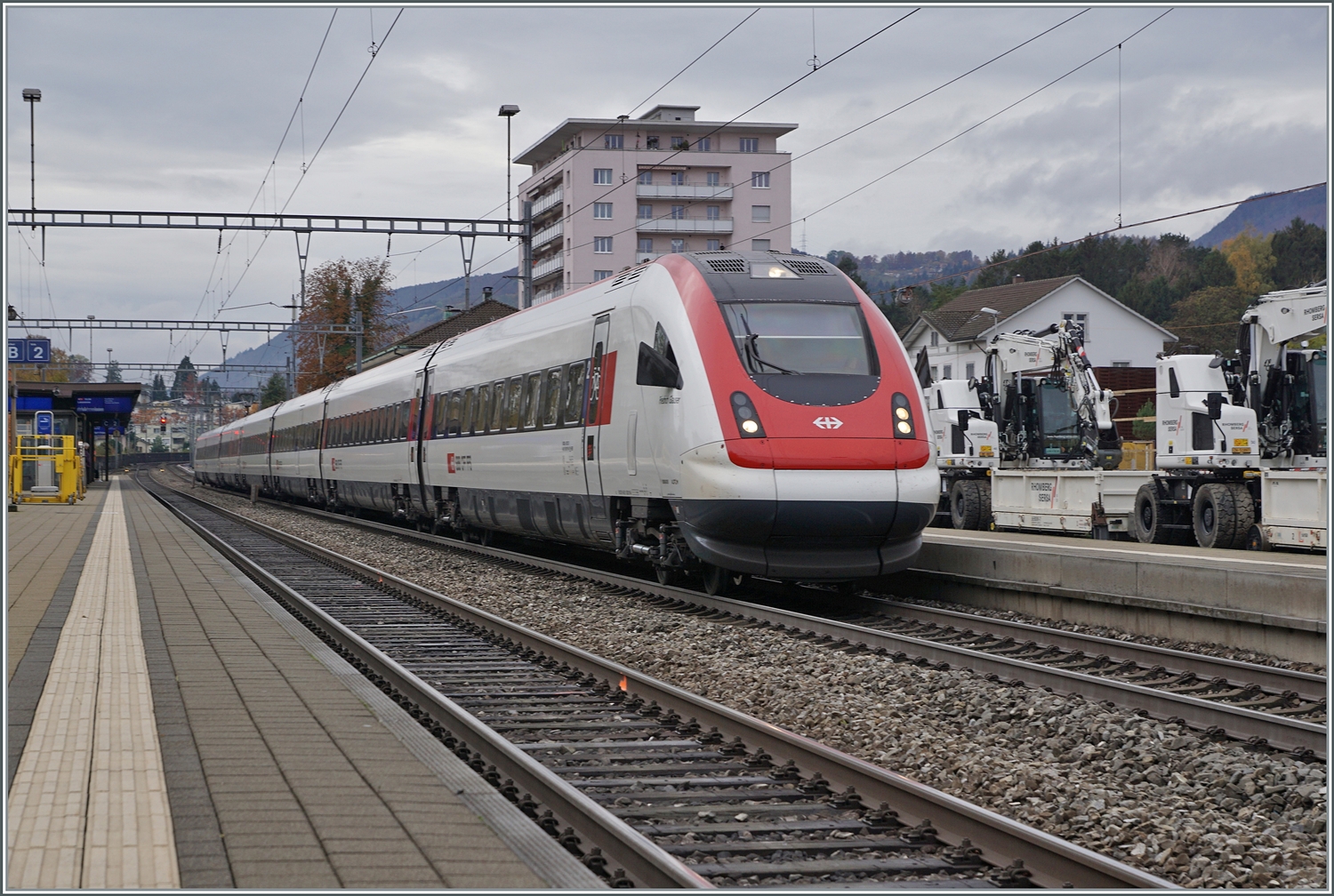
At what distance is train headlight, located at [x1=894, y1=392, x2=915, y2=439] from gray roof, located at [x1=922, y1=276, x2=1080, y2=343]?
50.5 m

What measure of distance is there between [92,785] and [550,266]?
308 feet

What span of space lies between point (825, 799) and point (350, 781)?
6.61 feet

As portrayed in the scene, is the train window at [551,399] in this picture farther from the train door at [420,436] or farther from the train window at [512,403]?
the train door at [420,436]

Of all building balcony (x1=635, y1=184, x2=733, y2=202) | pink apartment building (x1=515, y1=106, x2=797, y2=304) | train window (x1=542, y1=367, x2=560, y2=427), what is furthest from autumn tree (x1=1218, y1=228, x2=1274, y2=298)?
train window (x1=542, y1=367, x2=560, y2=427)

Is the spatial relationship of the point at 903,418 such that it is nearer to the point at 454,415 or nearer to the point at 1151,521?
the point at 1151,521

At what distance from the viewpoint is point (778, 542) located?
11992 mm

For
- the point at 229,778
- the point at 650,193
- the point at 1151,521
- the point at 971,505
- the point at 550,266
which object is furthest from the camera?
the point at 550,266

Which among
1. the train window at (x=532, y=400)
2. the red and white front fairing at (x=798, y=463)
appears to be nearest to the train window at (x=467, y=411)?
the train window at (x=532, y=400)

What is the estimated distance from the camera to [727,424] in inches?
468

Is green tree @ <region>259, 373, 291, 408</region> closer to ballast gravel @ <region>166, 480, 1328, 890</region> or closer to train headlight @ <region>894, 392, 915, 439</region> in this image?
train headlight @ <region>894, 392, 915, 439</region>

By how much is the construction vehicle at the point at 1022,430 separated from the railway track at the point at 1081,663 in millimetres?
10439

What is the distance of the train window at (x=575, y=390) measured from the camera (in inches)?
607

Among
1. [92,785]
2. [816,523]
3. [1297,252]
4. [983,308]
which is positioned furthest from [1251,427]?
[1297,252]

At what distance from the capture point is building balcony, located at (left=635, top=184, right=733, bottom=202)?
95812mm
